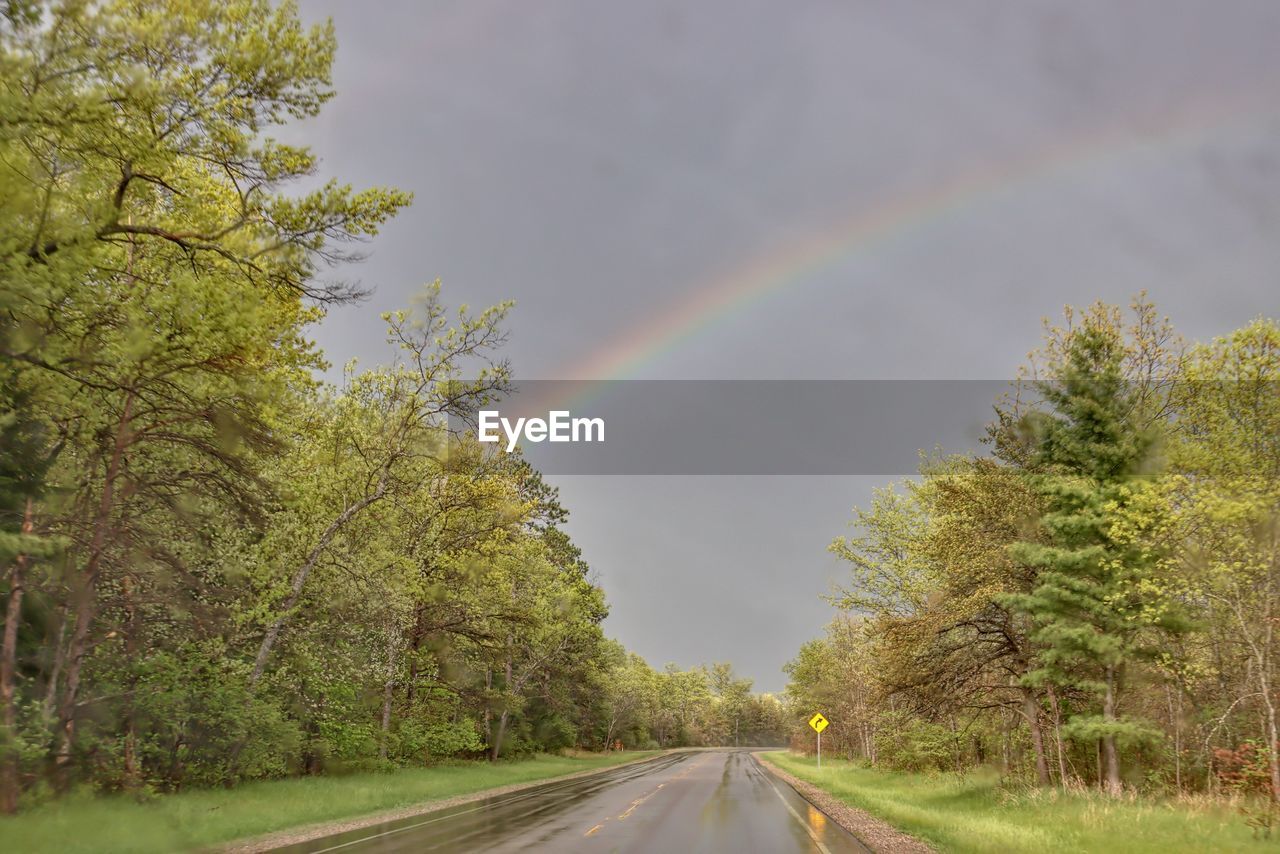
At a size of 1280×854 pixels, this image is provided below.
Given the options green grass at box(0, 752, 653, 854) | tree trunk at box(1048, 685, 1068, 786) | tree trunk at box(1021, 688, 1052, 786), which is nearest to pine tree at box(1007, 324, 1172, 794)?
tree trunk at box(1048, 685, 1068, 786)

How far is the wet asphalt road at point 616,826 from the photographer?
13.8 meters

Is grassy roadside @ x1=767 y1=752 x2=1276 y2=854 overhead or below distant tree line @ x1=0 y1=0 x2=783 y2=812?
below

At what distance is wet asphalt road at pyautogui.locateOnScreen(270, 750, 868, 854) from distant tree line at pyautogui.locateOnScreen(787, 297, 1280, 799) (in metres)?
6.92

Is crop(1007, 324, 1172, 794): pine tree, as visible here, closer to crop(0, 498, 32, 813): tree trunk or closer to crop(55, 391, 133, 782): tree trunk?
crop(55, 391, 133, 782): tree trunk

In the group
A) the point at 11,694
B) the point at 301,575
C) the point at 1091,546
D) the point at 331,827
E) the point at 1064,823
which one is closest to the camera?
the point at 11,694

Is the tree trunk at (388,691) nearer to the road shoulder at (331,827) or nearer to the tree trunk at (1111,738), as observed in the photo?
Answer: the road shoulder at (331,827)

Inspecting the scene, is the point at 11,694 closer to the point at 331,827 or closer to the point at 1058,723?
the point at 331,827

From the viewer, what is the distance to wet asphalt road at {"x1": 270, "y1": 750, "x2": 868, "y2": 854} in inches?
544

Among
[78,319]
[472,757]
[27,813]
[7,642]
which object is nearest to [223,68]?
[78,319]

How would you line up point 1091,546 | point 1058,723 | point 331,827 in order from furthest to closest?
point 1058,723
point 1091,546
point 331,827

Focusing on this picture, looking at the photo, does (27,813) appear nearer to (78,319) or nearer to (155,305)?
(78,319)

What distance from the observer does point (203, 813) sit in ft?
52.7

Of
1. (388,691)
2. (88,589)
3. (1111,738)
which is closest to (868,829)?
(1111,738)

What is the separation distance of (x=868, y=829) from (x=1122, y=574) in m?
8.57
